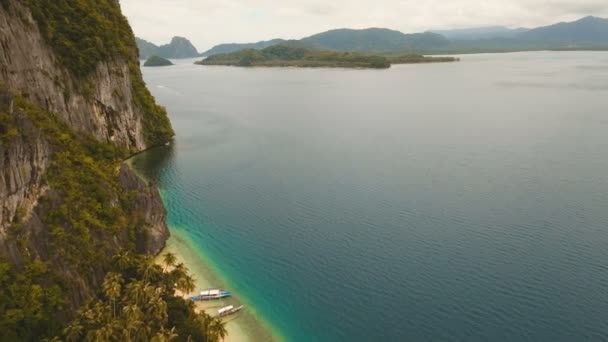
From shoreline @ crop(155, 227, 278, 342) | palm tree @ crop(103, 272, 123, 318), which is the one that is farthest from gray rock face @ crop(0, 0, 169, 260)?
palm tree @ crop(103, 272, 123, 318)

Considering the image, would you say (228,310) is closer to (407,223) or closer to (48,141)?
(48,141)

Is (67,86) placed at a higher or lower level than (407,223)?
higher

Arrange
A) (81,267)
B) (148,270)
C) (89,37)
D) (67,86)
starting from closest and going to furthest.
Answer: (81,267)
(148,270)
(67,86)
(89,37)

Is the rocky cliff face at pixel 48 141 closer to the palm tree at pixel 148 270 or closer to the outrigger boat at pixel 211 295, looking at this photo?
the palm tree at pixel 148 270

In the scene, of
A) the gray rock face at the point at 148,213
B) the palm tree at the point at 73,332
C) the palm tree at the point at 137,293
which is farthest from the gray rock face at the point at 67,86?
the palm tree at the point at 73,332

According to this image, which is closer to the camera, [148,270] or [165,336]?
[165,336]

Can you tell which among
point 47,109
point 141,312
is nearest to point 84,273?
point 141,312

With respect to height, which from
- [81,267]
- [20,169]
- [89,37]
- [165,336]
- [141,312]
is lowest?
[165,336]
